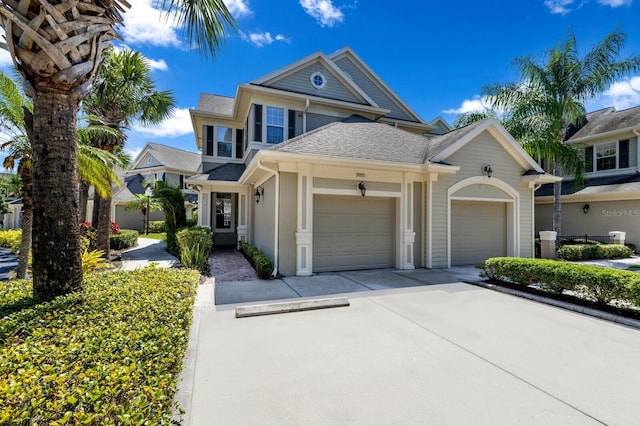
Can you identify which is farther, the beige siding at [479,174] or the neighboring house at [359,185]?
the beige siding at [479,174]

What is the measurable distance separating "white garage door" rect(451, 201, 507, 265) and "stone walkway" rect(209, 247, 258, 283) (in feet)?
23.0

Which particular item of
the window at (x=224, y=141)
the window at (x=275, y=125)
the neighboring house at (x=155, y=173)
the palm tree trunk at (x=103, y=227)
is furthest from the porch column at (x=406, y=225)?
the neighboring house at (x=155, y=173)

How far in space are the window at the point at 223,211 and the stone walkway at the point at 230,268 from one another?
11.1 feet

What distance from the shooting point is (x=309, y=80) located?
13.3 m

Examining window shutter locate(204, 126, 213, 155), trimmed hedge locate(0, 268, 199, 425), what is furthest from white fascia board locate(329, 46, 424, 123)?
trimmed hedge locate(0, 268, 199, 425)

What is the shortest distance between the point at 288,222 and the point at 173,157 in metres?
28.1

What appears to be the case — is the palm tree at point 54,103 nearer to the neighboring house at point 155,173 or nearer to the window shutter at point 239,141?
the window shutter at point 239,141

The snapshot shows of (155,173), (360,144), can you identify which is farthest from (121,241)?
(155,173)

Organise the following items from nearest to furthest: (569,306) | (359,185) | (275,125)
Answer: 1. (569,306)
2. (359,185)
3. (275,125)

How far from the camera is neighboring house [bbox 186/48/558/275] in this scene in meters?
8.24

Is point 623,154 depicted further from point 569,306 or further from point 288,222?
point 288,222

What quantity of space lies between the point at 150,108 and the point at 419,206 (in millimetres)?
11354

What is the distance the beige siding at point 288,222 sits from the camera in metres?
8.10

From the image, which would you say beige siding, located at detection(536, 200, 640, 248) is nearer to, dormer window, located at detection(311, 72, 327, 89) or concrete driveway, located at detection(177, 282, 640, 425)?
concrete driveway, located at detection(177, 282, 640, 425)
